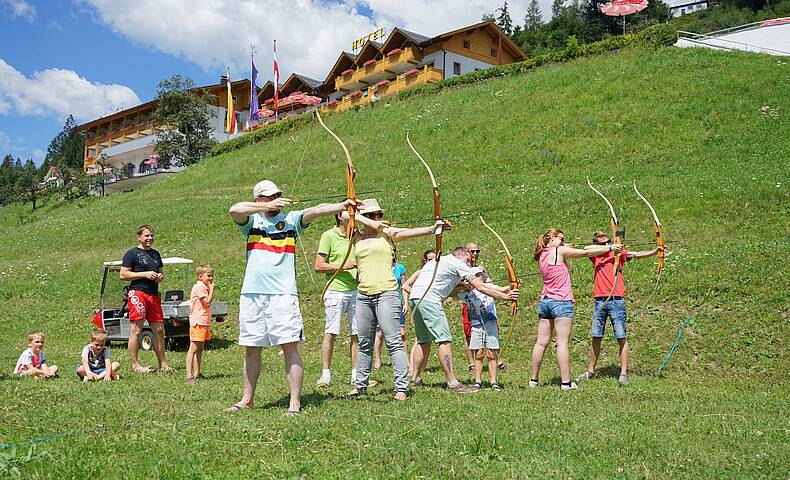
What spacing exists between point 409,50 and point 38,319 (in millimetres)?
35083

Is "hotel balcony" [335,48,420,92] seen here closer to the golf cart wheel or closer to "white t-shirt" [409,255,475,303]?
the golf cart wheel

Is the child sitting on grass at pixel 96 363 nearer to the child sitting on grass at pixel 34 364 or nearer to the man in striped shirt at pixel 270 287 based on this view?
the child sitting on grass at pixel 34 364

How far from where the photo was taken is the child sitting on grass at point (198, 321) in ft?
27.5

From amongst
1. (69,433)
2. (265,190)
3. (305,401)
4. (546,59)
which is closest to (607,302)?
(305,401)

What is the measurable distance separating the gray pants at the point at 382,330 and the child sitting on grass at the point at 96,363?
3.51 metres

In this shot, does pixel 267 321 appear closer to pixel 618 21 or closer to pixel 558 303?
pixel 558 303

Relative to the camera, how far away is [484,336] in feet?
25.9

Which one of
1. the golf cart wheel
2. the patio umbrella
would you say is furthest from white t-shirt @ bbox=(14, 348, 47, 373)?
the patio umbrella

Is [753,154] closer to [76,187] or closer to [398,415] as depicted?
[398,415]

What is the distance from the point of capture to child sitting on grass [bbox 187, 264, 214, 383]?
27.5 feet

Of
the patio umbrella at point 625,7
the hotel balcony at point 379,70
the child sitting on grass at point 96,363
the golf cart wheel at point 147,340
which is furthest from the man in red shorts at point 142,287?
the hotel balcony at point 379,70

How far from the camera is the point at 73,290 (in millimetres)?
17812

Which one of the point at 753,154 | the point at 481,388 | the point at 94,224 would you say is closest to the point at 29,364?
the point at 481,388

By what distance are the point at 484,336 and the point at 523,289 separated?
491cm
